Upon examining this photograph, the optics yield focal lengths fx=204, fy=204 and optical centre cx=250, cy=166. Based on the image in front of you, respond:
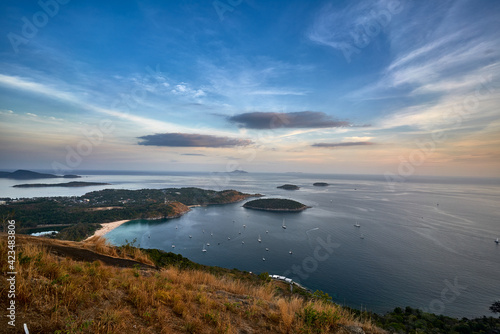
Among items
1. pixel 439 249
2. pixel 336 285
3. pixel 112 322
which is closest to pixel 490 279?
pixel 439 249

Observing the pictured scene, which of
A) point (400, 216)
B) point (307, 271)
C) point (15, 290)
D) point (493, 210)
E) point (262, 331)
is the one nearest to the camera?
point (15, 290)

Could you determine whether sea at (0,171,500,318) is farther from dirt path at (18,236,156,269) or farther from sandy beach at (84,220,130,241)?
dirt path at (18,236,156,269)

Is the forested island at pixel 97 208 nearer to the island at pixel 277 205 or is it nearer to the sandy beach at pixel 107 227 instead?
the sandy beach at pixel 107 227

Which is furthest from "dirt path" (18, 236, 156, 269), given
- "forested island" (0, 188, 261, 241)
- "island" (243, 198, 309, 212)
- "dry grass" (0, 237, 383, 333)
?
"island" (243, 198, 309, 212)

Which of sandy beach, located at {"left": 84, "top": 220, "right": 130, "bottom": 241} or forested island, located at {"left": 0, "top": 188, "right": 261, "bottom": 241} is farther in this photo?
sandy beach, located at {"left": 84, "top": 220, "right": 130, "bottom": 241}

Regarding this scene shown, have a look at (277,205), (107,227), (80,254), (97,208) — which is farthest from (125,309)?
(97,208)

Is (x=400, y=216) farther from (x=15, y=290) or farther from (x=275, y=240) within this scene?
(x=15, y=290)

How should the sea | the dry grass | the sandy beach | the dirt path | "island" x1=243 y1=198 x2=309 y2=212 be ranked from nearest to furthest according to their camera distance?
the dry grass → the dirt path → the sea → the sandy beach → "island" x1=243 y1=198 x2=309 y2=212
